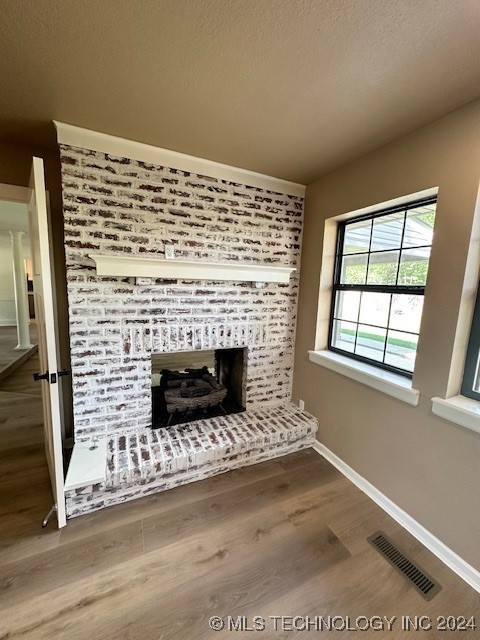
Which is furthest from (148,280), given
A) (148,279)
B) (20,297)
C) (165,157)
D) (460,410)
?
(20,297)

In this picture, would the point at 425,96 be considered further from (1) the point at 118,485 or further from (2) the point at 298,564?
(1) the point at 118,485

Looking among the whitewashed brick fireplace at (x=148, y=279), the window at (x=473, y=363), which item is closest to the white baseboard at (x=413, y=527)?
the window at (x=473, y=363)

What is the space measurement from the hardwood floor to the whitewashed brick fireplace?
0.39 metres

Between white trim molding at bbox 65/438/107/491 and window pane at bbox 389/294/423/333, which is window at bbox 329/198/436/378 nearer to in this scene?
window pane at bbox 389/294/423/333

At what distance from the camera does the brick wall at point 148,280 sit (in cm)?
195

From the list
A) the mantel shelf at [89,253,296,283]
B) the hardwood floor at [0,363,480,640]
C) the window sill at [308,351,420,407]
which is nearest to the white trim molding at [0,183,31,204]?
the mantel shelf at [89,253,296,283]

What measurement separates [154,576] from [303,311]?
226cm

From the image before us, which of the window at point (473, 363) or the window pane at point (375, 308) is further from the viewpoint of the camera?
the window pane at point (375, 308)

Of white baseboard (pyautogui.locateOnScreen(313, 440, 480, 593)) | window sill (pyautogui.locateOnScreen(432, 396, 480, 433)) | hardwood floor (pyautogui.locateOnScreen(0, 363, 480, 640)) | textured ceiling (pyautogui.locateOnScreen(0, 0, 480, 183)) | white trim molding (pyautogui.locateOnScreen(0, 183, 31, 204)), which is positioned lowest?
hardwood floor (pyautogui.locateOnScreen(0, 363, 480, 640))

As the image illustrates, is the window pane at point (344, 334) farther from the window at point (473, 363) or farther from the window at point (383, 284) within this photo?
the window at point (473, 363)

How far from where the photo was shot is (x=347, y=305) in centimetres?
247

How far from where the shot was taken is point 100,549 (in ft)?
5.09

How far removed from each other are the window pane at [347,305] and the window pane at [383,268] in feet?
0.68

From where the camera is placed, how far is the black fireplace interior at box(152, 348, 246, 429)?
8.07 feet
